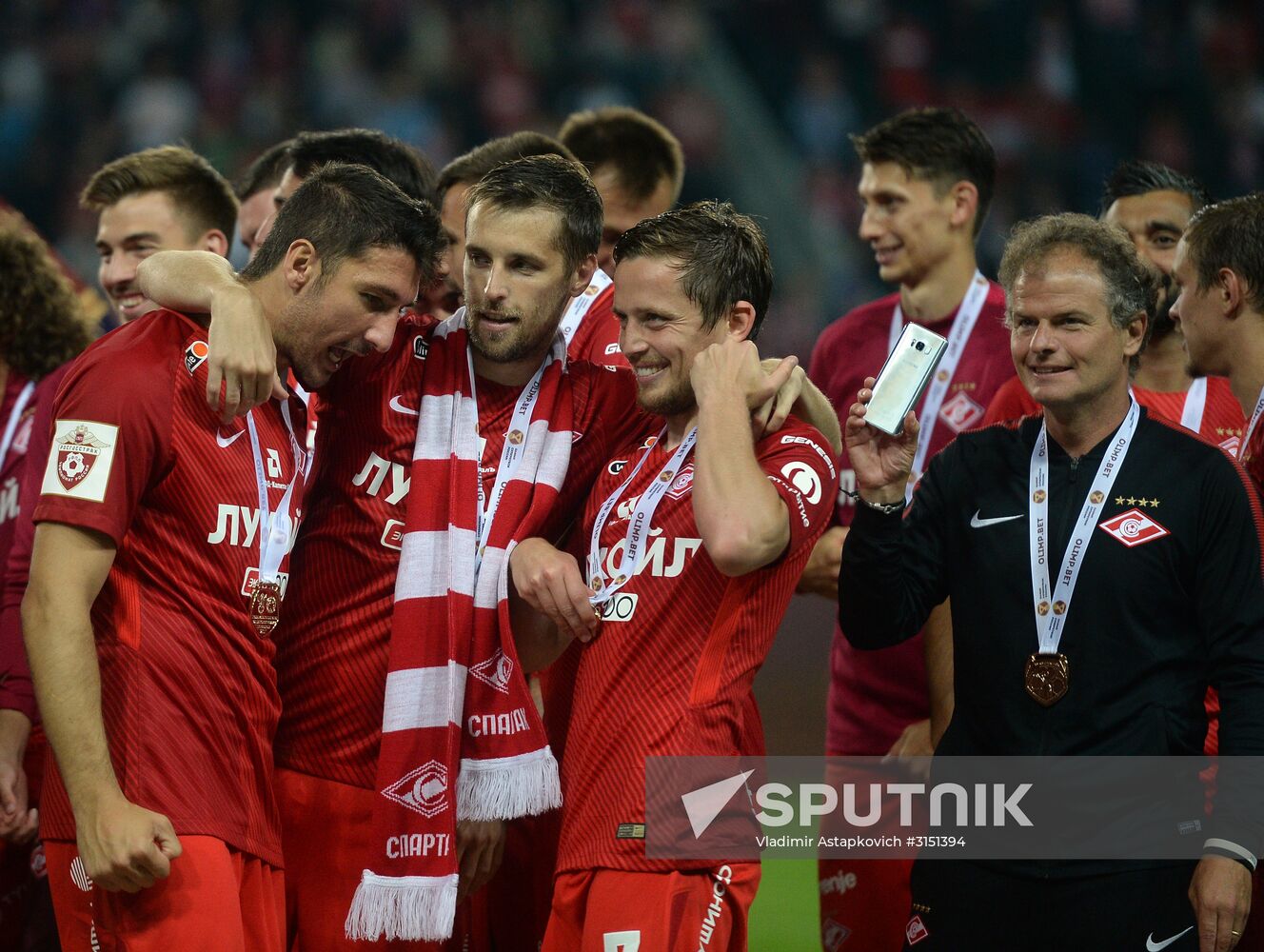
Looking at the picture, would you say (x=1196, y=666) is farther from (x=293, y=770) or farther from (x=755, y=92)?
(x=755, y=92)

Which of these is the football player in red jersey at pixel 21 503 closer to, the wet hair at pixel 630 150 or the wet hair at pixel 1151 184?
the wet hair at pixel 630 150

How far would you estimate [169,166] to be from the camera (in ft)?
15.2

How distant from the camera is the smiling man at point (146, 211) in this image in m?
4.59

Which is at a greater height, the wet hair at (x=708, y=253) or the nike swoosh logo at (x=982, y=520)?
the wet hair at (x=708, y=253)

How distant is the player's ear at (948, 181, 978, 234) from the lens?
500 cm

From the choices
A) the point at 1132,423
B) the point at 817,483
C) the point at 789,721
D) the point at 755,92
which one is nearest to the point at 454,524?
Answer: the point at 817,483

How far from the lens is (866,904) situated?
4500 mm

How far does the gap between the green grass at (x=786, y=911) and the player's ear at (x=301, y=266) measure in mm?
3844

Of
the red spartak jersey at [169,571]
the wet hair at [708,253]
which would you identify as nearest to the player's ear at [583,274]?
the wet hair at [708,253]

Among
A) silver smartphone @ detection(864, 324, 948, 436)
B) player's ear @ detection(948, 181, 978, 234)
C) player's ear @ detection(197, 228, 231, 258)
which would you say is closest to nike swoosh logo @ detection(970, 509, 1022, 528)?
silver smartphone @ detection(864, 324, 948, 436)

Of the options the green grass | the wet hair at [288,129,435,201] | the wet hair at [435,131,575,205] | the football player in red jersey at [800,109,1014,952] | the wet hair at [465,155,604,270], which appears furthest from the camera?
the green grass

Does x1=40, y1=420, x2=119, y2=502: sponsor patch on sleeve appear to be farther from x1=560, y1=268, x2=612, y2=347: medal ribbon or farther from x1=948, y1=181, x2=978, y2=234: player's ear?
x1=948, y1=181, x2=978, y2=234: player's ear

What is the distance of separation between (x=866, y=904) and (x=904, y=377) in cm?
204

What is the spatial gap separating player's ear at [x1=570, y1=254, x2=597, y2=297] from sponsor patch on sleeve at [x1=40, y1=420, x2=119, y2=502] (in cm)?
114
